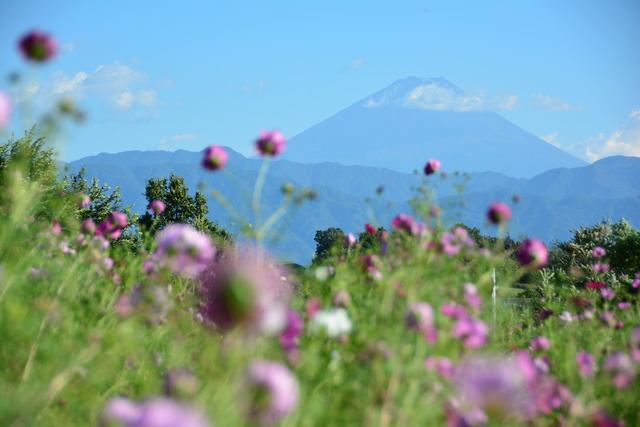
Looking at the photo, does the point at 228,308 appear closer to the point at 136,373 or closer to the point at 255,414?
the point at 255,414

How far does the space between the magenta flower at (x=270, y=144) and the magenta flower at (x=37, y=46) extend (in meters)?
1.21

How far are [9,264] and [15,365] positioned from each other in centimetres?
54

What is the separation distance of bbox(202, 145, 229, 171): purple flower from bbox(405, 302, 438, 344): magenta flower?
3.49 ft

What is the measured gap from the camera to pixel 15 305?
2.82 m

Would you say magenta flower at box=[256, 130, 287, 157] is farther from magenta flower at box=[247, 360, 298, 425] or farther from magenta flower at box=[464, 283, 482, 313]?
magenta flower at box=[247, 360, 298, 425]

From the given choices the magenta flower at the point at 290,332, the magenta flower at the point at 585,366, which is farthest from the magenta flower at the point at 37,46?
the magenta flower at the point at 585,366

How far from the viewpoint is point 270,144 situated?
115 inches

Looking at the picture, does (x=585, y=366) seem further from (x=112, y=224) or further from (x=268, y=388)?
(x=112, y=224)

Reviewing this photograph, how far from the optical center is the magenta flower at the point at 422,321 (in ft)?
8.26

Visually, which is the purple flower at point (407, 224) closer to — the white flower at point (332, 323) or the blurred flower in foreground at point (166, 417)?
the white flower at point (332, 323)

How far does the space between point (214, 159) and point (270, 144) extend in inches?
10.3

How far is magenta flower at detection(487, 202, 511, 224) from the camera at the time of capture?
324 centimetres

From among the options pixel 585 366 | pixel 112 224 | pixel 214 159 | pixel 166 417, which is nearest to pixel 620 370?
pixel 585 366

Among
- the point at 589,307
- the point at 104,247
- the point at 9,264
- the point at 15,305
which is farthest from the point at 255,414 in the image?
the point at 589,307
